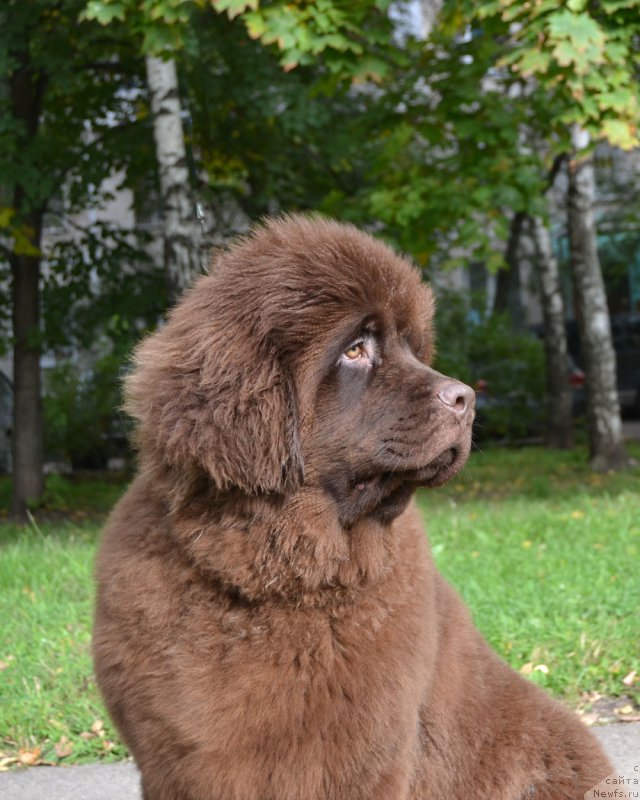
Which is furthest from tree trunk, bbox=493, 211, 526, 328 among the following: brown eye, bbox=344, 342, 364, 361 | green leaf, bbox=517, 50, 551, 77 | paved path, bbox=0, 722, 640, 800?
brown eye, bbox=344, 342, 364, 361

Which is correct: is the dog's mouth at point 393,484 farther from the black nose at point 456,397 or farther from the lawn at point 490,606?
the lawn at point 490,606

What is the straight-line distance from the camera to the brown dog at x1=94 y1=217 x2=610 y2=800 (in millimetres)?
2588

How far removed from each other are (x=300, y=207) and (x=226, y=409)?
34.9 feet

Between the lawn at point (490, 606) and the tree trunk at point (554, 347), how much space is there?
623 centimetres

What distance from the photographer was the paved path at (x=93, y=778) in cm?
384

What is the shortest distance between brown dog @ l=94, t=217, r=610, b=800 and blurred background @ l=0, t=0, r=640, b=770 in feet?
5.67

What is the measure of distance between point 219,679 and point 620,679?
9.00 feet

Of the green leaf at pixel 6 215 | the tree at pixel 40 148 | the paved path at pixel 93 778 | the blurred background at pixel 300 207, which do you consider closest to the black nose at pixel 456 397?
the paved path at pixel 93 778

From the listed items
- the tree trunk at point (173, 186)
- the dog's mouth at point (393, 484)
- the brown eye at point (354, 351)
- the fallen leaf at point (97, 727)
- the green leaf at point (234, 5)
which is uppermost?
the green leaf at point (234, 5)

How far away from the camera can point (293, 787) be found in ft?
8.34

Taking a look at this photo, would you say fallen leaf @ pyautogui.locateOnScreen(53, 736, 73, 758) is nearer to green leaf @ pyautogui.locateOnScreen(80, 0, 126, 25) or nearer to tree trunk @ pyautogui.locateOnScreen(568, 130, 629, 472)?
green leaf @ pyautogui.locateOnScreen(80, 0, 126, 25)

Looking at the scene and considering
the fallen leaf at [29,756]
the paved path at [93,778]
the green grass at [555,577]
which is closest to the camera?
the paved path at [93,778]

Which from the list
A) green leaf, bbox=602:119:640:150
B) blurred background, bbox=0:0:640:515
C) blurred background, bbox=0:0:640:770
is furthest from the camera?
green leaf, bbox=602:119:640:150

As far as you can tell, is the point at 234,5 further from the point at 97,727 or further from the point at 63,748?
the point at 63,748
